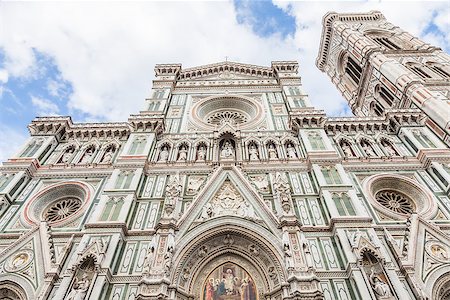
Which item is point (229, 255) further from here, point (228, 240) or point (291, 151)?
point (291, 151)

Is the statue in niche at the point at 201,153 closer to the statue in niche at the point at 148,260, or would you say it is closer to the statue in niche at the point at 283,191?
the statue in niche at the point at 283,191

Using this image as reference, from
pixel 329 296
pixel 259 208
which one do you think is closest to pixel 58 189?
pixel 259 208

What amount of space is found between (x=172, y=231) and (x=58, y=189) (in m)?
5.19

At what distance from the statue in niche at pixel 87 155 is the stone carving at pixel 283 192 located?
7575 millimetres

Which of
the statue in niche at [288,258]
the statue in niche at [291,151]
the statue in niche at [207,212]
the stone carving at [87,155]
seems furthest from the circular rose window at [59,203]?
the statue in niche at [291,151]

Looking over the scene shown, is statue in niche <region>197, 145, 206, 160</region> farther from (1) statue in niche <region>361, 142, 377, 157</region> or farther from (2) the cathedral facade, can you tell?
(1) statue in niche <region>361, 142, 377, 157</region>

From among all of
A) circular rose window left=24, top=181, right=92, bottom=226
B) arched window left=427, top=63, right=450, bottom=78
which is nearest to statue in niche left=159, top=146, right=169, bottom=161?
circular rose window left=24, top=181, right=92, bottom=226

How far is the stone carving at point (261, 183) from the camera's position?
1207cm

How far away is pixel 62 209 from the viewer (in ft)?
40.4

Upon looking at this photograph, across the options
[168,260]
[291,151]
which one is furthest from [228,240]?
[291,151]

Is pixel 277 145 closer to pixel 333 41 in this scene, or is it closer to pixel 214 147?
pixel 214 147

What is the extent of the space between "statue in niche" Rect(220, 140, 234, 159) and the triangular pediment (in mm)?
928

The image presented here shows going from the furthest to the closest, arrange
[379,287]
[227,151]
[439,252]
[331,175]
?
1. [227,151]
2. [331,175]
3. [439,252]
4. [379,287]

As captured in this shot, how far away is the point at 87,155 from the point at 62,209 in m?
2.78
